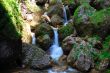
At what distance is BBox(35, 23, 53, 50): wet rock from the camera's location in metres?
18.4

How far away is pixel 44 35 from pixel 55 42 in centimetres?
103

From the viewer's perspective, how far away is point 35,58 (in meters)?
16.1

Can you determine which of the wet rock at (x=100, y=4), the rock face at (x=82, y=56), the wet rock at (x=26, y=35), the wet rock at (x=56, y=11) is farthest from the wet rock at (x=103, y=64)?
the wet rock at (x=56, y=11)

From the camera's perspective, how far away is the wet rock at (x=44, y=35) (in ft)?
60.2

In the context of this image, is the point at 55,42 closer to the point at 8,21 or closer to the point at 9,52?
the point at 9,52

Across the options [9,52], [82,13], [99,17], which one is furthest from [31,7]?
[9,52]

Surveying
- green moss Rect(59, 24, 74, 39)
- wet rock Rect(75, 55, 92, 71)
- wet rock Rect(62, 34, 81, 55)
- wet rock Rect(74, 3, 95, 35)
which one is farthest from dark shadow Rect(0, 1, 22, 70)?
green moss Rect(59, 24, 74, 39)

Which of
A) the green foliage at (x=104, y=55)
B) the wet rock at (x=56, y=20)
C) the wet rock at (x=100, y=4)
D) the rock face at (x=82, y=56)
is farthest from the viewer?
the wet rock at (x=56, y=20)

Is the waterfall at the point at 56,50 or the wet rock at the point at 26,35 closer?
the waterfall at the point at 56,50

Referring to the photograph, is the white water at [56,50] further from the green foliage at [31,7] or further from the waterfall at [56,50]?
the green foliage at [31,7]

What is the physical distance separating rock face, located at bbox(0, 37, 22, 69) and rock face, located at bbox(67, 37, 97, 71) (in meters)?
3.32

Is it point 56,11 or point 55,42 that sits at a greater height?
point 56,11

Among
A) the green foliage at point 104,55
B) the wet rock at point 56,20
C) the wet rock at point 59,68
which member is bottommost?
the wet rock at point 59,68

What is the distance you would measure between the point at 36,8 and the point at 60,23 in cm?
406
